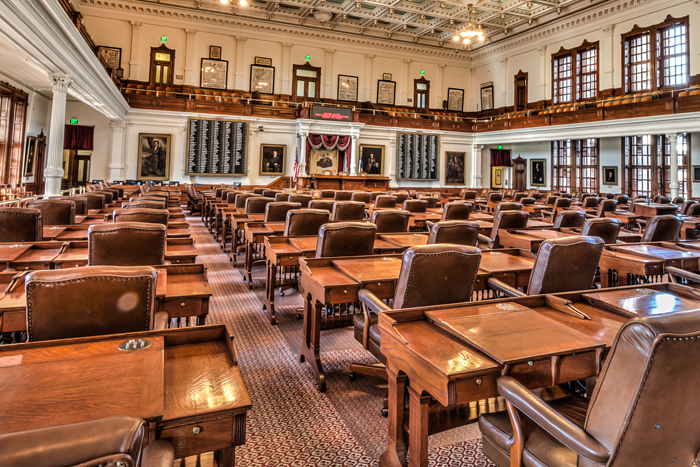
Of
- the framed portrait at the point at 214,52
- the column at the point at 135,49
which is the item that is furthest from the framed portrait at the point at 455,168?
the column at the point at 135,49

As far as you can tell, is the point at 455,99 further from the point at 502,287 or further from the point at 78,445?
the point at 78,445

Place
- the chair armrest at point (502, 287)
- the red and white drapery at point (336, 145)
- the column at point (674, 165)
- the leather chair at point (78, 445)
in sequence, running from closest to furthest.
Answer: the leather chair at point (78, 445) < the chair armrest at point (502, 287) < the column at point (674, 165) < the red and white drapery at point (336, 145)

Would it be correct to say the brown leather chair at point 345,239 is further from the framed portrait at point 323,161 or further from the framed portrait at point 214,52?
the framed portrait at point 214,52

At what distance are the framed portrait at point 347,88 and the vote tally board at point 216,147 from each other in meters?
6.08

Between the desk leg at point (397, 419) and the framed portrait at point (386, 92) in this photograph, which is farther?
the framed portrait at point (386, 92)

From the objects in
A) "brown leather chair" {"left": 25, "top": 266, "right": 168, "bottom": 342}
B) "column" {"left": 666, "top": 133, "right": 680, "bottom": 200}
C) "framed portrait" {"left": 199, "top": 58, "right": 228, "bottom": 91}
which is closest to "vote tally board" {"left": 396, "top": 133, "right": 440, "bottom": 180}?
"framed portrait" {"left": 199, "top": 58, "right": 228, "bottom": 91}

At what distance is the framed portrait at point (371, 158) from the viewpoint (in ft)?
64.9

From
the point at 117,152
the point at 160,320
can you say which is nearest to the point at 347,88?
the point at 117,152

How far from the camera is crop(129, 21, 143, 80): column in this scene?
18219mm

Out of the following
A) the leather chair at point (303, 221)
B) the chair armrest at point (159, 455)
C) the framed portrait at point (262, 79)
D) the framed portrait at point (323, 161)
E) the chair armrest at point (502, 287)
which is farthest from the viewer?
the framed portrait at point (262, 79)

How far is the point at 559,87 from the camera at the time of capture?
19719 mm

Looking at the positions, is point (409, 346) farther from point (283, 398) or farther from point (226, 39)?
point (226, 39)

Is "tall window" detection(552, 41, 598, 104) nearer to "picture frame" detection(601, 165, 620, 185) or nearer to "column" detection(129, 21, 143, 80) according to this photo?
"picture frame" detection(601, 165, 620, 185)

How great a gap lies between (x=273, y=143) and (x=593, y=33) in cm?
1430
